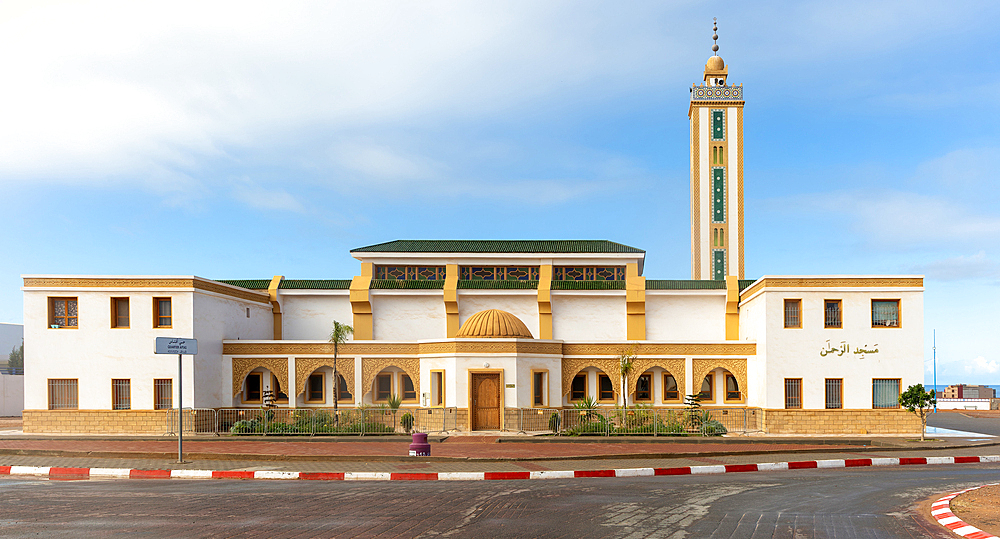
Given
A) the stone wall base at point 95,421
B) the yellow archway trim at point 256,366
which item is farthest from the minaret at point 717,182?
the stone wall base at point 95,421

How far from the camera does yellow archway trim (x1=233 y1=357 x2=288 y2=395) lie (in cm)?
3228

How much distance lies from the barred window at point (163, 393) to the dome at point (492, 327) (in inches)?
450

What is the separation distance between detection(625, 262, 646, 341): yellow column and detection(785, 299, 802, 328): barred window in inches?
324

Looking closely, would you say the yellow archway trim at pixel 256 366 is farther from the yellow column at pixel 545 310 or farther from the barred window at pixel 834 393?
the barred window at pixel 834 393

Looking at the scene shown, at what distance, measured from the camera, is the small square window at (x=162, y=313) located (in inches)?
1169

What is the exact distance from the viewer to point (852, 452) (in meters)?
21.7

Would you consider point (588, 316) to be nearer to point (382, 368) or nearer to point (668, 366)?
point (668, 366)

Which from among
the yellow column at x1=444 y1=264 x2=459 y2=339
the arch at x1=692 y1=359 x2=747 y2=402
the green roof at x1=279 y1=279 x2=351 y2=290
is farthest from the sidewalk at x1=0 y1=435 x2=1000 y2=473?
the green roof at x1=279 y1=279 x2=351 y2=290

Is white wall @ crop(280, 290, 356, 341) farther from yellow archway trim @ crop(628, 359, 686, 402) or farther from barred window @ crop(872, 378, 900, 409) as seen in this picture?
barred window @ crop(872, 378, 900, 409)

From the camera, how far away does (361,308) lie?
3688 cm

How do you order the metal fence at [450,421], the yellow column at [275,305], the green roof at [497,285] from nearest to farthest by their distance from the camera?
the metal fence at [450,421] → the green roof at [497,285] → the yellow column at [275,305]

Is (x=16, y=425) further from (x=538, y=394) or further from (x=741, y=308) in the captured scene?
(x=741, y=308)

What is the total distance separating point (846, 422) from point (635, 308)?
11.1 metres

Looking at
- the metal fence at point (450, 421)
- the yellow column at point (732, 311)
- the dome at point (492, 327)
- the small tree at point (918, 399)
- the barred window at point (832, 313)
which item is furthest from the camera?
the yellow column at point (732, 311)
